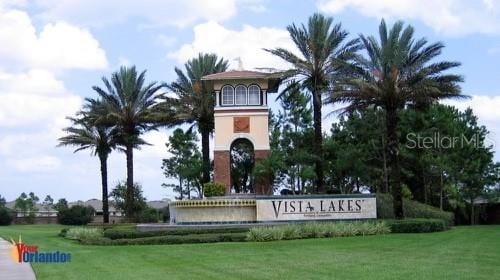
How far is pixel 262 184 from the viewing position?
41.5 meters

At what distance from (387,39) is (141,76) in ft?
73.2

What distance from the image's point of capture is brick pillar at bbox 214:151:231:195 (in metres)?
40.6

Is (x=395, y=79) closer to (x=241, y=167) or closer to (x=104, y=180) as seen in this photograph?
(x=241, y=167)

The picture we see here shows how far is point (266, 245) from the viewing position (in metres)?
24.8

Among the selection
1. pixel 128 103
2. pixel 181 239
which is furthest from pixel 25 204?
pixel 181 239

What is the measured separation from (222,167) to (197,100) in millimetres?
8327

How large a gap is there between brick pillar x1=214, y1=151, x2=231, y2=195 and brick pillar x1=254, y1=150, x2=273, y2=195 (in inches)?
70.5

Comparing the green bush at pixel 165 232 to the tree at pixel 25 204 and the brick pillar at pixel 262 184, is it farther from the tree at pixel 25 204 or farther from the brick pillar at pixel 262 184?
the tree at pixel 25 204

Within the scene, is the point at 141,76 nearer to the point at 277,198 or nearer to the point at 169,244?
the point at 277,198

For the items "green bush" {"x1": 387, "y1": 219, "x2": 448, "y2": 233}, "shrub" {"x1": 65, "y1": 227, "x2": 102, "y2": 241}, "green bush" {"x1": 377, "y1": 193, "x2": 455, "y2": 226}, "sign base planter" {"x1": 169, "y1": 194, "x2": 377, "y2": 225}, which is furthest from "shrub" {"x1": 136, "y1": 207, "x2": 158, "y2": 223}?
"green bush" {"x1": 387, "y1": 219, "x2": 448, "y2": 233}

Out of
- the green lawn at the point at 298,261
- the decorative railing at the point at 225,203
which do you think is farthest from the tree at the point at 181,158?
the green lawn at the point at 298,261

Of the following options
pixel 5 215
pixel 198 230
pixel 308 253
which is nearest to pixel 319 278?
pixel 308 253

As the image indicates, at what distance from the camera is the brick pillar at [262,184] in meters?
40.9

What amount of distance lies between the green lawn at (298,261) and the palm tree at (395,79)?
10382 mm
